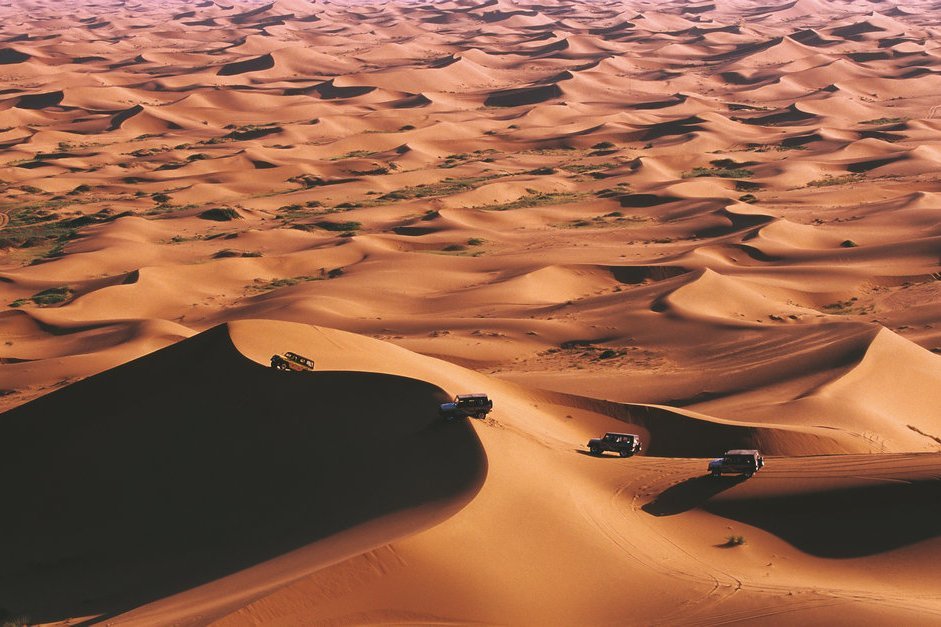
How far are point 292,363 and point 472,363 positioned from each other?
7.84 meters

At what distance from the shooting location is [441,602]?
35.2 ft

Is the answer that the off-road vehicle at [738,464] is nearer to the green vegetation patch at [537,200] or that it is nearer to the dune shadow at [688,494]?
the dune shadow at [688,494]

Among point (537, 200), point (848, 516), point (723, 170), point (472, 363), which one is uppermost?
point (848, 516)

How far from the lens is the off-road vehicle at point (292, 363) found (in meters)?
17.9

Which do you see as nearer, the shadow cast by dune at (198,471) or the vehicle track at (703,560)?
the vehicle track at (703,560)

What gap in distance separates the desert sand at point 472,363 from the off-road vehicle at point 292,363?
0.41 metres

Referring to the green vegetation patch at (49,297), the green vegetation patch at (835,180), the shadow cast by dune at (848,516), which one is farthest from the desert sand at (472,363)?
the green vegetation patch at (835,180)

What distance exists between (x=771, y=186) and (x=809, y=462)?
3857cm

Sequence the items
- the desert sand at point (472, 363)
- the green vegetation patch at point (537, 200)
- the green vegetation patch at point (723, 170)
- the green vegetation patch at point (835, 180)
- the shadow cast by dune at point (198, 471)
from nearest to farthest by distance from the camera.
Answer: the desert sand at point (472, 363) < the shadow cast by dune at point (198, 471) < the green vegetation patch at point (537, 200) < the green vegetation patch at point (835, 180) < the green vegetation patch at point (723, 170)

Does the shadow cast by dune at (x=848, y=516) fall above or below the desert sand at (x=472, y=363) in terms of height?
above

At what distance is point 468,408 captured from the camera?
15.3 m

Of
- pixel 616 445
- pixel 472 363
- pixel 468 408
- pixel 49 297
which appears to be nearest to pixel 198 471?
pixel 468 408

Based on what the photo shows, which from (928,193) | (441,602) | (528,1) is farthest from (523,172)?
(528,1)

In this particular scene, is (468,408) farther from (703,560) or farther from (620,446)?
(703,560)
